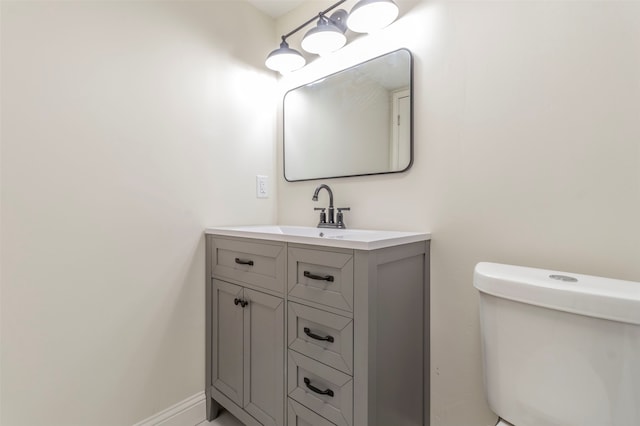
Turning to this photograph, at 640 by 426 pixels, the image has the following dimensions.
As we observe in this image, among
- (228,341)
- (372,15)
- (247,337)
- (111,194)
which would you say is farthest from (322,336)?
(372,15)

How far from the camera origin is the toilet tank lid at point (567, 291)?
639 mm

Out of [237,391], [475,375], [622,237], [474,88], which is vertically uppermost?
[474,88]

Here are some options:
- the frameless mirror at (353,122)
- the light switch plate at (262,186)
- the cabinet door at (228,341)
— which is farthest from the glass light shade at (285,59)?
the cabinet door at (228,341)

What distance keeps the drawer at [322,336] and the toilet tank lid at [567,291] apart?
444mm

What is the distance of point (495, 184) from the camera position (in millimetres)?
1049

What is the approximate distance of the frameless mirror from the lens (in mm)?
1296

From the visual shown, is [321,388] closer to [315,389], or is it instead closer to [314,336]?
[315,389]

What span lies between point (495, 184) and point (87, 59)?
164 cm

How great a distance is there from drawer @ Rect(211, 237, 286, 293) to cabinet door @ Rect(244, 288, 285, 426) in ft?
0.20

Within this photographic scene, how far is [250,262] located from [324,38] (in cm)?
114

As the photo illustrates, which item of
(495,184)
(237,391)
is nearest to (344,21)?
(495,184)

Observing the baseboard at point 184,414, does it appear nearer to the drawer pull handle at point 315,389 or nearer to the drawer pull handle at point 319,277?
the drawer pull handle at point 315,389

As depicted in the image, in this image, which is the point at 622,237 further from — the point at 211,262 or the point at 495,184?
the point at 211,262

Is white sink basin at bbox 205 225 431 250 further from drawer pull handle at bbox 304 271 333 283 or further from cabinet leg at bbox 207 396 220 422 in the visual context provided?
cabinet leg at bbox 207 396 220 422
